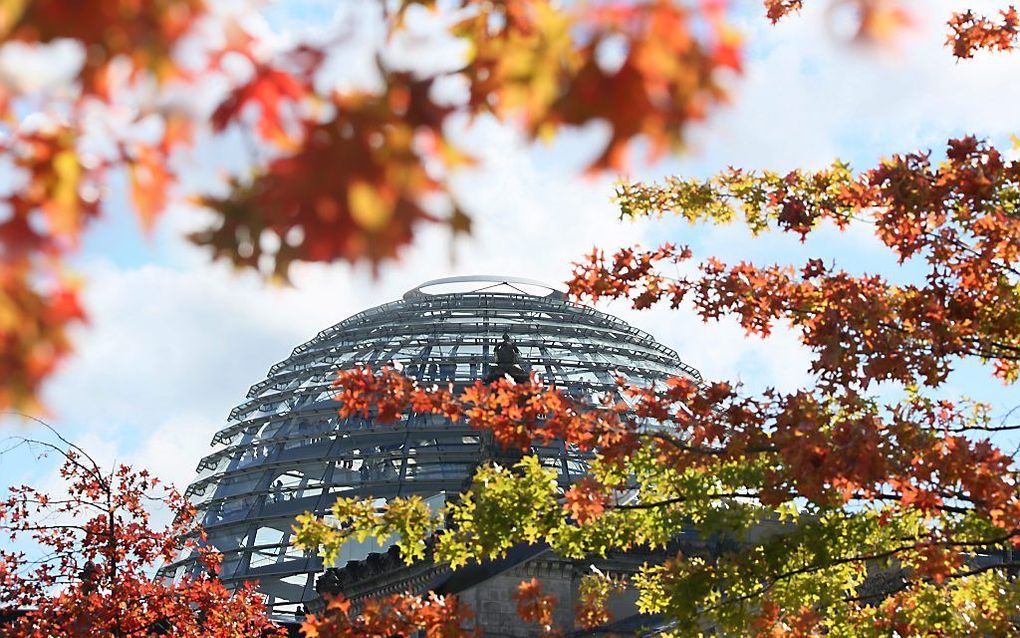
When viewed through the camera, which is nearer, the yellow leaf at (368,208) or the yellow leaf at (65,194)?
the yellow leaf at (368,208)

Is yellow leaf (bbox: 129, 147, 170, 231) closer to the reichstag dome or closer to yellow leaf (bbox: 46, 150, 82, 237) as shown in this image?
yellow leaf (bbox: 46, 150, 82, 237)

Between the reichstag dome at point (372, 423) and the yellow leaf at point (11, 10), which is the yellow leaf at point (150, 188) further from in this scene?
the reichstag dome at point (372, 423)

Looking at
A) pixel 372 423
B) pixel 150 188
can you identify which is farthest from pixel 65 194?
pixel 372 423

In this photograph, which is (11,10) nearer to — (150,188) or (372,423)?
(150,188)

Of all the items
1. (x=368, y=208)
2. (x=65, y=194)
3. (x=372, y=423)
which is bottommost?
(x=368, y=208)

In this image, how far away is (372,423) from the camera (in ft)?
188

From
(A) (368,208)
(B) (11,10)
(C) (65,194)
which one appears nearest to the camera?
(B) (11,10)

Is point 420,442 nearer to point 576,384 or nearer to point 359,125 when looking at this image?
point 576,384

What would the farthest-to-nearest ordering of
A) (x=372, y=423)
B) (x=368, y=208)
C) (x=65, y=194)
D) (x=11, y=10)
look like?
1. (x=372, y=423)
2. (x=65, y=194)
3. (x=368, y=208)
4. (x=11, y=10)

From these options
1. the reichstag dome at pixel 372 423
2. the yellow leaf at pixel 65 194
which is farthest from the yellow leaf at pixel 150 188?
the reichstag dome at pixel 372 423

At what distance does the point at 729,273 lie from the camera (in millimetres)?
11750

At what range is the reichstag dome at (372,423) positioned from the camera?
178ft

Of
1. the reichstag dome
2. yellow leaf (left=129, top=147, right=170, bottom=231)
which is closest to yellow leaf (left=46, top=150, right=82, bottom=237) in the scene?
yellow leaf (left=129, top=147, right=170, bottom=231)

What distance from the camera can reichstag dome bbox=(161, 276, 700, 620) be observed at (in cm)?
5441
